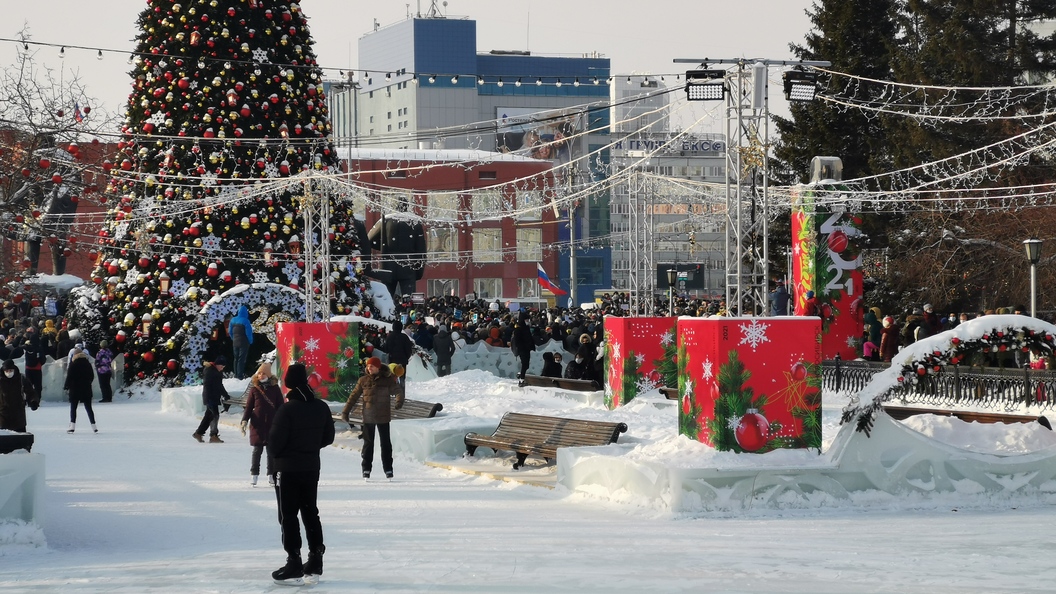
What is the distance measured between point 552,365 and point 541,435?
421 inches

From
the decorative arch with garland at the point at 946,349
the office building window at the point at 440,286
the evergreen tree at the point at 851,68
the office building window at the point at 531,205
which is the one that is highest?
the evergreen tree at the point at 851,68

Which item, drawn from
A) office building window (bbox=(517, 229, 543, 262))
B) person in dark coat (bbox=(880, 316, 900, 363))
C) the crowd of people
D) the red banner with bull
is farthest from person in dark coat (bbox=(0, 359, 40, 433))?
office building window (bbox=(517, 229, 543, 262))

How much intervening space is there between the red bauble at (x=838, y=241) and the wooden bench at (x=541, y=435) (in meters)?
15.3

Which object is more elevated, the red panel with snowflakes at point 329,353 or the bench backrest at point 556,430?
the red panel with snowflakes at point 329,353

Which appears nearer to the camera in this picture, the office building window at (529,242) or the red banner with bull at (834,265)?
the red banner with bull at (834,265)

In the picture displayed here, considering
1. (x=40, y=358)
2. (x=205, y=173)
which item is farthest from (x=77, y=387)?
(x=205, y=173)

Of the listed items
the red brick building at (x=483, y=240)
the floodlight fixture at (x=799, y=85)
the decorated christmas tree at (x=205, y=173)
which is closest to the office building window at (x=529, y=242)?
the red brick building at (x=483, y=240)

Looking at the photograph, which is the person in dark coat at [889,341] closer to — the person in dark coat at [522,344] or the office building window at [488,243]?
the person in dark coat at [522,344]

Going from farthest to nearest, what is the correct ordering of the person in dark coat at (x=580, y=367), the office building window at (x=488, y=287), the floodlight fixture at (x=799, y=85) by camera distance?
the office building window at (x=488, y=287) → the person in dark coat at (x=580, y=367) → the floodlight fixture at (x=799, y=85)

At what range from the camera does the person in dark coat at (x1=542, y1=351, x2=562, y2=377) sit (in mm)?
26703

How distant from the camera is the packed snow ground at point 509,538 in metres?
9.07

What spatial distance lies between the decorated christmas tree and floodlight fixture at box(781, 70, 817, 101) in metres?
12.8

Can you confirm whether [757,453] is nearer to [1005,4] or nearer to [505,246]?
[1005,4]

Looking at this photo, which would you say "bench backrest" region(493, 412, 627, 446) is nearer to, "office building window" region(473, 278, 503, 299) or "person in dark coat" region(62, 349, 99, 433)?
"person in dark coat" region(62, 349, 99, 433)
